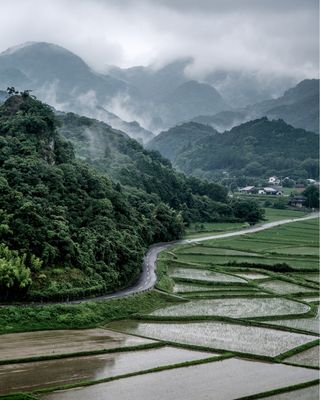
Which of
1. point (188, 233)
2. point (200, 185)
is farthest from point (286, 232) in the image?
point (200, 185)

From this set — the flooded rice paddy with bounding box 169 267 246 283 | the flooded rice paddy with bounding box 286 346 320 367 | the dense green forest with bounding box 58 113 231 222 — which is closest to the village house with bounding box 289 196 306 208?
the dense green forest with bounding box 58 113 231 222

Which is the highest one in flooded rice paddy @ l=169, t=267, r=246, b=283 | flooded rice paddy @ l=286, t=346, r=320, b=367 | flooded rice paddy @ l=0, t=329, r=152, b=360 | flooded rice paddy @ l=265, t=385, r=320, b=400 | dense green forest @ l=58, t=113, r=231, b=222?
dense green forest @ l=58, t=113, r=231, b=222

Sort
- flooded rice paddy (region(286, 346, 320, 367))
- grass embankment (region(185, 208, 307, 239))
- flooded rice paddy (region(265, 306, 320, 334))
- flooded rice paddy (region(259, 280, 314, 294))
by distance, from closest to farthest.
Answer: flooded rice paddy (region(286, 346, 320, 367)), flooded rice paddy (region(265, 306, 320, 334)), flooded rice paddy (region(259, 280, 314, 294)), grass embankment (region(185, 208, 307, 239))

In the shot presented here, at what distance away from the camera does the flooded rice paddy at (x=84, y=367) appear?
20.5 metres

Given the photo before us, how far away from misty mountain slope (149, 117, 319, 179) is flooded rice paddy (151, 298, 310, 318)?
10673 centimetres

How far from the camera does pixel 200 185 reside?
305 ft

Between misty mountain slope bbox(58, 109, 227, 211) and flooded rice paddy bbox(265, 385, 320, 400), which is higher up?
misty mountain slope bbox(58, 109, 227, 211)

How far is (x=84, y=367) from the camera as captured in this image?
74.3 feet

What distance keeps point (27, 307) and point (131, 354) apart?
7.11 m

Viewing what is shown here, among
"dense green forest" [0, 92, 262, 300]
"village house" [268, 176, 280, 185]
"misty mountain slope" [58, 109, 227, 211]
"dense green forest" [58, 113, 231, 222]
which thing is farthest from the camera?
"village house" [268, 176, 280, 185]

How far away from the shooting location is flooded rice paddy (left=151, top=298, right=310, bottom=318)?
3303cm

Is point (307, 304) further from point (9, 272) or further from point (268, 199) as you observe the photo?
point (268, 199)

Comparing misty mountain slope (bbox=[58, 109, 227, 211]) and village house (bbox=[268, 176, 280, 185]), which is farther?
village house (bbox=[268, 176, 280, 185])

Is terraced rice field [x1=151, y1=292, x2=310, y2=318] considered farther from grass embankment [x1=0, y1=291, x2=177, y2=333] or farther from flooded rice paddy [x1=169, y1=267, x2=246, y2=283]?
flooded rice paddy [x1=169, y1=267, x2=246, y2=283]
